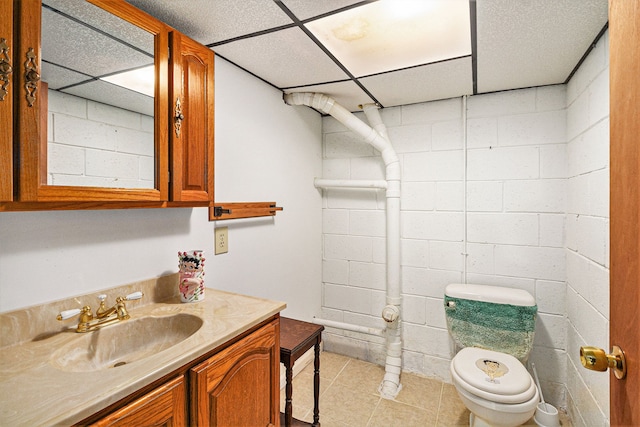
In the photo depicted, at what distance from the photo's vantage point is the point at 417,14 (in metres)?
1.30

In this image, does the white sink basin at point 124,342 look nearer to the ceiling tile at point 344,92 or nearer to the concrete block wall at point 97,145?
the concrete block wall at point 97,145

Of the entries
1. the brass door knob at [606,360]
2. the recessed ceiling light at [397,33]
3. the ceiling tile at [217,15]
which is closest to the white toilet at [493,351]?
the brass door knob at [606,360]

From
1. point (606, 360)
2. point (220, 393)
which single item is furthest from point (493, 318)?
point (220, 393)

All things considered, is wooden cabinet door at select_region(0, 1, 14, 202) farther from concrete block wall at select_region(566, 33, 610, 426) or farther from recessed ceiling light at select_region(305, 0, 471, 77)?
concrete block wall at select_region(566, 33, 610, 426)

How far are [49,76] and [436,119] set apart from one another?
7.18ft

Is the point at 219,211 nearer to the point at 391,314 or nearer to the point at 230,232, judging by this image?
the point at 230,232

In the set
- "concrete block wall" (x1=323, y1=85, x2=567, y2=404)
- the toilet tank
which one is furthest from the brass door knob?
"concrete block wall" (x1=323, y1=85, x2=567, y2=404)

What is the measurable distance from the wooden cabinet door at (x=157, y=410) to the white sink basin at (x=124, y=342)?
1.02ft

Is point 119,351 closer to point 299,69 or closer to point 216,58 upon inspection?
point 216,58

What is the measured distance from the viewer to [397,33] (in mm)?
1435

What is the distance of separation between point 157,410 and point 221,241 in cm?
96

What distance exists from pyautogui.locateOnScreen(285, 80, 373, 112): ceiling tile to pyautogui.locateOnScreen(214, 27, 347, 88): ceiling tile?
9cm

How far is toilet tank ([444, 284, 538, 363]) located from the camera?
186 centimetres

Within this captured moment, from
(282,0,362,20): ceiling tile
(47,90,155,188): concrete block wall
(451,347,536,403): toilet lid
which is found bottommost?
(451,347,536,403): toilet lid
